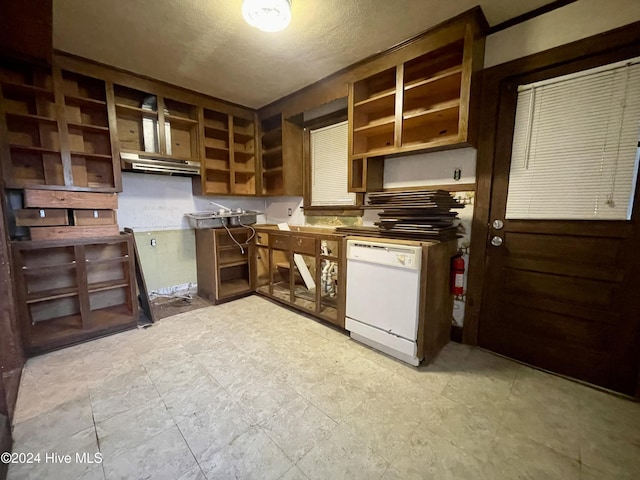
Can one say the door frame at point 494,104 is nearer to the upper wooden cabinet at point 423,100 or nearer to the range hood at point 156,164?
the upper wooden cabinet at point 423,100

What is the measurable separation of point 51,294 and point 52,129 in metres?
1.50

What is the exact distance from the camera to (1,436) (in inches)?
48.6

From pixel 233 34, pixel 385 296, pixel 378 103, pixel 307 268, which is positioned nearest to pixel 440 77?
pixel 378 103

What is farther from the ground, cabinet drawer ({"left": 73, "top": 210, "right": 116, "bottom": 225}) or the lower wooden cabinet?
cabinet drawer ({"left": 73, "top": 210, "right": 116, "bottom": 225})

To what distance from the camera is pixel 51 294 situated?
2.29 meters

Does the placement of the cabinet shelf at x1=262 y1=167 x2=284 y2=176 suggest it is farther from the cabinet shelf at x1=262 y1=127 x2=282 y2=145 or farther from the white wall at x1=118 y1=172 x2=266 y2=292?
the white wall at x1=118 y1=172 x2=266 y2=292

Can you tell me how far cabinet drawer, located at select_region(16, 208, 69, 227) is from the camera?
2.10m

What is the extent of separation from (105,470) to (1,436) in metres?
0.53

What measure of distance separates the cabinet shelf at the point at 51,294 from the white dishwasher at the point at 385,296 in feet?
8.22

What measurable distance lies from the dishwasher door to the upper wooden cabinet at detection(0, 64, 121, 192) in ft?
8.11

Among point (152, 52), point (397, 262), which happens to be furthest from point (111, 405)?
point (152, 52)

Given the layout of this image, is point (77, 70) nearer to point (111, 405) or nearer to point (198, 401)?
point (111, 405)

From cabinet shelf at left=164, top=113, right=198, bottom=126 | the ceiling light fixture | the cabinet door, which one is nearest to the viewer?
the ceiling light fixture

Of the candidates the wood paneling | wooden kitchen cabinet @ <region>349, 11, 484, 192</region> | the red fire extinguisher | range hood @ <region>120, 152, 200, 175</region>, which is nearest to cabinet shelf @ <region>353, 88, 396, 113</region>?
wooden kitchen cabinet @ <region>349, 11, 484, 192</region>
